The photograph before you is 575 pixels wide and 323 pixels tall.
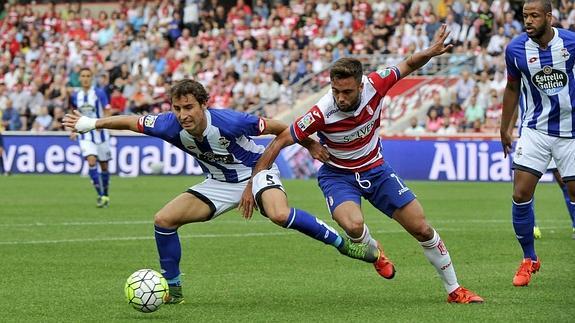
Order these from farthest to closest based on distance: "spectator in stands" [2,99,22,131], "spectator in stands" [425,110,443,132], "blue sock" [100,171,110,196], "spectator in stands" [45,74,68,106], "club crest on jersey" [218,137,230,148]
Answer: "spectator in stands" [45,74,68,106] < "spectator in stands" [2,99,22,131] < "spectator in stands" [425,110,443,132] < "blue sock" [100,171,110,196] < "club crest on jersey" [218,137,230,148]

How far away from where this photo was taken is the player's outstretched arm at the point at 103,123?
913 centimetres

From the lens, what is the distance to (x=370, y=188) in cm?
944

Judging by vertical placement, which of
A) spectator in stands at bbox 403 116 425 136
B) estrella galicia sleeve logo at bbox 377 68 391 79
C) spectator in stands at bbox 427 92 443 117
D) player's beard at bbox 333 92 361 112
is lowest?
spectator in stands at bbox 403 116 425 136

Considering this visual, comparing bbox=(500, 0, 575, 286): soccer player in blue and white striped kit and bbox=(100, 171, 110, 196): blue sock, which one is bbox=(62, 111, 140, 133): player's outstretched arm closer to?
bbox=(500, 0, 575, 286): soccer player in blue and white striped kit

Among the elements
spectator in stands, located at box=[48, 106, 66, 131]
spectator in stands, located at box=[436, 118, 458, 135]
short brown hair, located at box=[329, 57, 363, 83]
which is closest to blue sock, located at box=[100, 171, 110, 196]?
spectator in stands, located at box=[436, 118, 458, 135]

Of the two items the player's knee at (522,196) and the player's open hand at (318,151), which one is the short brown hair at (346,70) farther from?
the player's knee at (522,196)

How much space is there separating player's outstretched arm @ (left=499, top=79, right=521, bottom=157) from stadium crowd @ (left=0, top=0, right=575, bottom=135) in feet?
55.2

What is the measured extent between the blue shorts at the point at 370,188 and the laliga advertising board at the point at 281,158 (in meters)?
16.4

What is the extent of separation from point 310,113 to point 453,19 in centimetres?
2158

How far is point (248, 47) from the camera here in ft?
109

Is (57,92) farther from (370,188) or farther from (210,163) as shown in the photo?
(370,188)

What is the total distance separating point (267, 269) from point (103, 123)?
9.92 feet

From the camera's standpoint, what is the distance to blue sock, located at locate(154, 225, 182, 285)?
920cm

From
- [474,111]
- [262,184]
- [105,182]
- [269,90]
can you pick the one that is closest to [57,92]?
[269,90]
